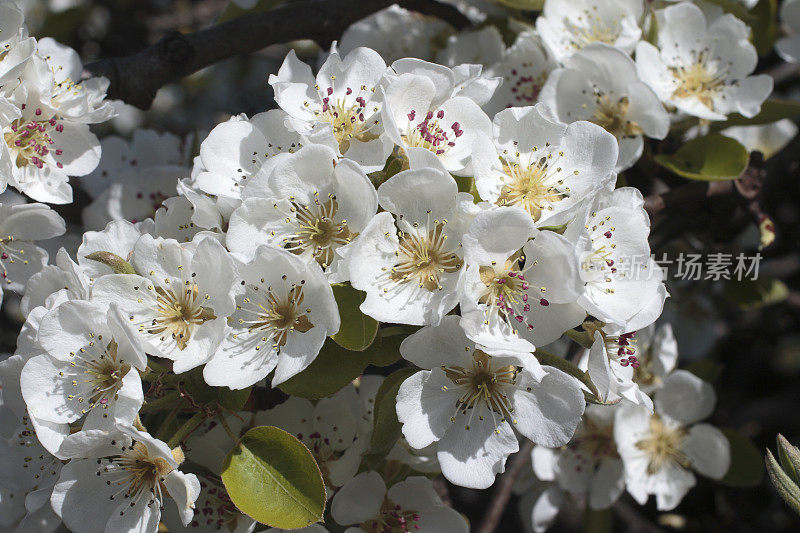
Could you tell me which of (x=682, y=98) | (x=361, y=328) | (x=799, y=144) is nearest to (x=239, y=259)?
(x=361, y=328)

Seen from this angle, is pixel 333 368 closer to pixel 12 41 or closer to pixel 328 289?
pixel 328 289

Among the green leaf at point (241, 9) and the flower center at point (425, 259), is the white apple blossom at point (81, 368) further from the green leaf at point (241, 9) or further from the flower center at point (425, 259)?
the green leaf at point (241, 9)

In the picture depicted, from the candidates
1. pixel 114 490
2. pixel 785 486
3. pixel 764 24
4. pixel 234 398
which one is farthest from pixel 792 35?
pixel 114 490

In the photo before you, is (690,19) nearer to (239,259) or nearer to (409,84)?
(409,84)

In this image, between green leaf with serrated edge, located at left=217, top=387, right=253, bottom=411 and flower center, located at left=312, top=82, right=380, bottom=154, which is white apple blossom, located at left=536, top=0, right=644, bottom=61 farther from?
green leaf with serrated edge, located at left=217, top=387, right=253, bottom=411

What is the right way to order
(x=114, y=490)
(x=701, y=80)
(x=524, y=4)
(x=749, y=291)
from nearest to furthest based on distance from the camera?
1. (x=114, y=490)
2. (x=701, y=80)
3. (x=524, y=4)
4. (x=749, y=291)

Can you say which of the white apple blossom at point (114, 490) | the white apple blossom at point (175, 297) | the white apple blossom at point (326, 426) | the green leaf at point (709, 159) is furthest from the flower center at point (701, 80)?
the white apple blossom at point (114, 490)

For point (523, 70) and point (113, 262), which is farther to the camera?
point (523, 70)

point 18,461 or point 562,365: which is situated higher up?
point 562,365
